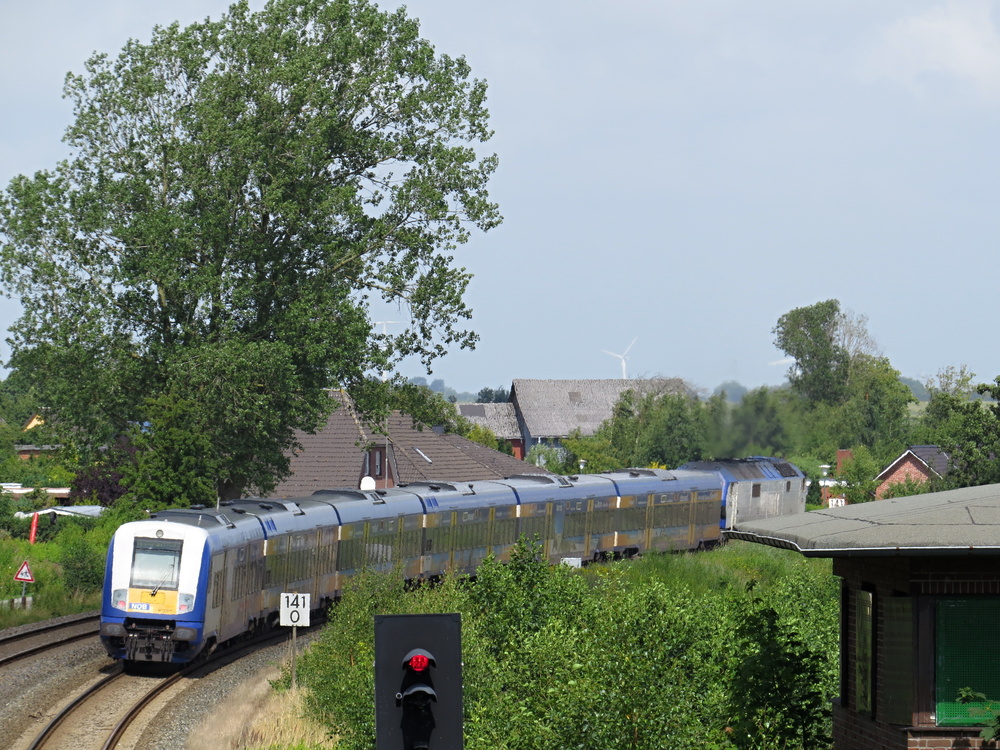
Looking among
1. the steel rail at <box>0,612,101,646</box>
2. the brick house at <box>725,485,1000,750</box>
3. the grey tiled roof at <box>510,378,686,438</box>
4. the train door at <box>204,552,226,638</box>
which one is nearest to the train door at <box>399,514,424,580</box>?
the steel rail at <box>0,612,101,646</box>

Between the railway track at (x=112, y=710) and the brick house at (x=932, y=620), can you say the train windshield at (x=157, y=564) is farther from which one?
the brick house at (x=932, y=620)

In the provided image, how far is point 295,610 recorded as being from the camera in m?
23.2

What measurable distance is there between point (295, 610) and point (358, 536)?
8.41 metres

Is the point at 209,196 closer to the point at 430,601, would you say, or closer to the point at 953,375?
the point at 430,601

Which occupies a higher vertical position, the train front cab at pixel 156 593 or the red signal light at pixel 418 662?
the red signal light at pixel 418 662

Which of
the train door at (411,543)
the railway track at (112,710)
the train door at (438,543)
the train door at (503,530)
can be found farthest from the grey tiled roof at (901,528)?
the train door at (503,530)

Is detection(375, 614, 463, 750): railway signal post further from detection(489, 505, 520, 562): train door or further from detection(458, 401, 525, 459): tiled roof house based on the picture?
detection(458, 401, 525, 459): tiled roof house

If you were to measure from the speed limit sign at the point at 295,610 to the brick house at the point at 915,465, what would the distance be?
190 feet

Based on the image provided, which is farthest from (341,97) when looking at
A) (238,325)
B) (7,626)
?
(7,626)

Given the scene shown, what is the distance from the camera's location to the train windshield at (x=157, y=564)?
2402 centimetres

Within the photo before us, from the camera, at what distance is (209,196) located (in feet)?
135

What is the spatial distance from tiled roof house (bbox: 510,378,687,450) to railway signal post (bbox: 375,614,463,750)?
111122mm

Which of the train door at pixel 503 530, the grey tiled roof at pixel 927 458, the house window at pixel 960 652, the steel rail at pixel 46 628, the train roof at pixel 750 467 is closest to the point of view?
the house window at pixel 960 652

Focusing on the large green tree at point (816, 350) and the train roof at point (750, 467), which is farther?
the large green tree at point (816, 350)
